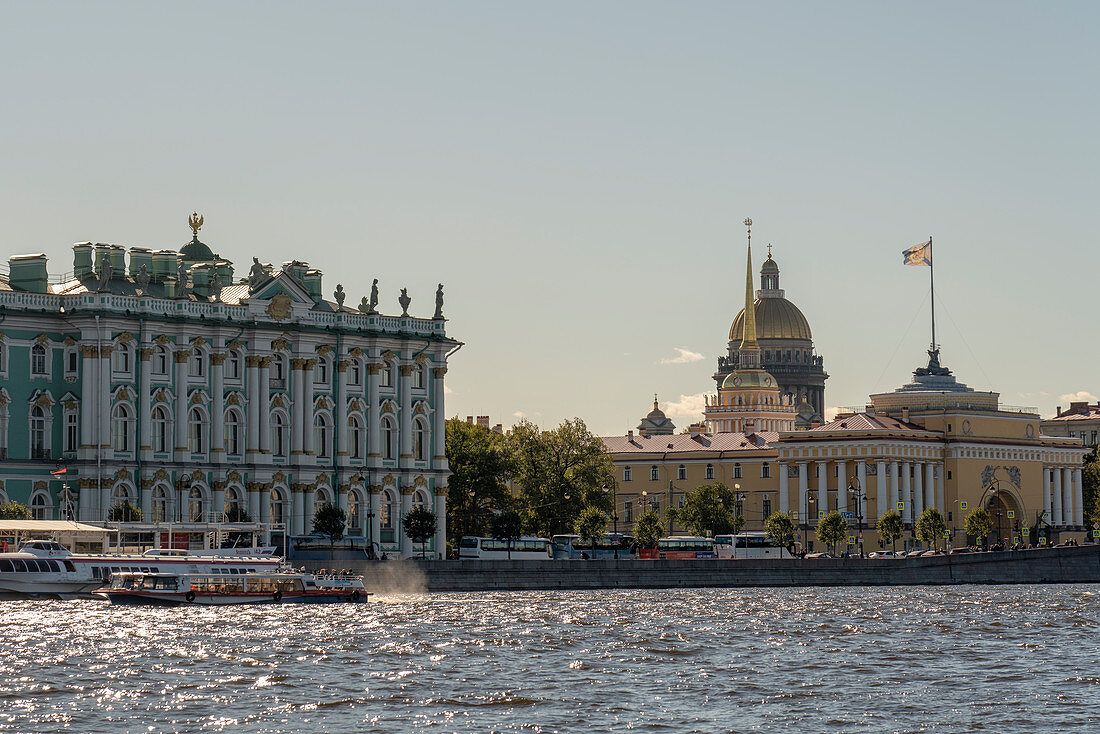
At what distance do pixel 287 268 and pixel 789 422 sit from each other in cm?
9898

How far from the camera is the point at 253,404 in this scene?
333 ft

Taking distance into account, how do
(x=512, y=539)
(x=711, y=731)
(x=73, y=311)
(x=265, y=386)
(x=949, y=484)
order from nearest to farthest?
(x=711, y=731), (x=73, y=311), (x=265, y=386), (x=512, y=539), (x=949, y=484)

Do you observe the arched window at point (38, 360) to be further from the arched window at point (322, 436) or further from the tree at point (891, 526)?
the tree at point (891, 526)

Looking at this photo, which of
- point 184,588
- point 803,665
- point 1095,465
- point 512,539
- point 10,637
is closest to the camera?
point 803,665

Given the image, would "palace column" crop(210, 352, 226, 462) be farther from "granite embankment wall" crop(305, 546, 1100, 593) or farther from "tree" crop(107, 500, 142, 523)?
"granite embankment wall" crop(305, 546, 1100, 593)

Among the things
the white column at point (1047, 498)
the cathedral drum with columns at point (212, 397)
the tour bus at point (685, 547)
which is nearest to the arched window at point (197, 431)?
the cathedral drum with columns at point (212, 397)

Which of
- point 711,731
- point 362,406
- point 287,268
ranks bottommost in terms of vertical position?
point 711,731

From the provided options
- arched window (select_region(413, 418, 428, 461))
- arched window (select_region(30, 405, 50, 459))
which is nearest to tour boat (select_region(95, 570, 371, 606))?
arched window (select_region(30, 405, 50, 459))

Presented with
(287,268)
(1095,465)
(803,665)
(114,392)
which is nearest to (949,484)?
(1095,465)

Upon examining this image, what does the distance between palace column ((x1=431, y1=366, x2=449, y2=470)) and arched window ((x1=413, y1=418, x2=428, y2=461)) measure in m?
0.46

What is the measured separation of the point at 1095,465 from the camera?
543ft

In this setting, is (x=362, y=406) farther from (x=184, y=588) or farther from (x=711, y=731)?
(x=711, y=731)

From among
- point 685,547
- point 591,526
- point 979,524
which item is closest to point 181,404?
point 591,526

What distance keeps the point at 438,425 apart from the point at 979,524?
4717 centimetres
